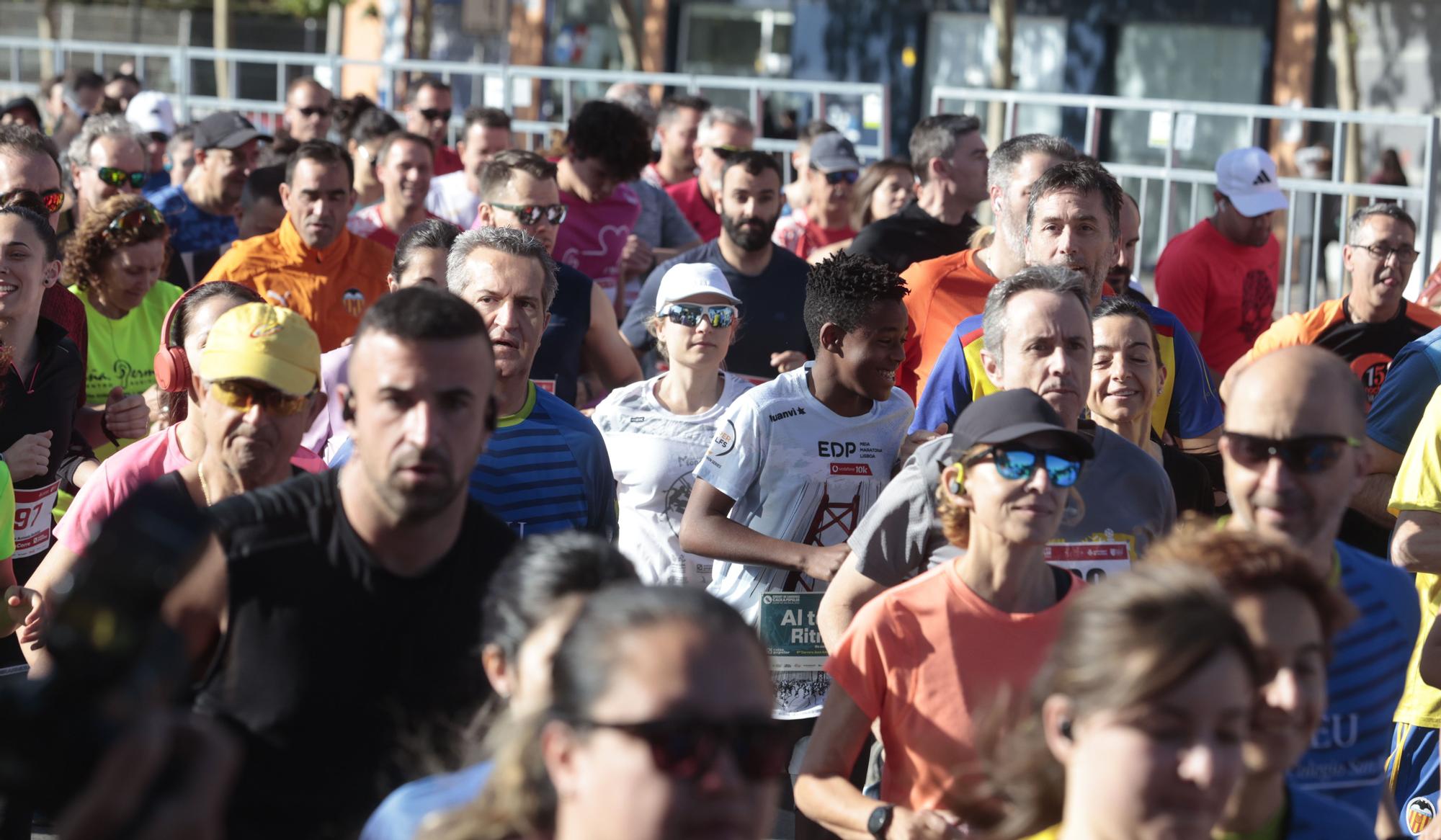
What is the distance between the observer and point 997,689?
132 inches

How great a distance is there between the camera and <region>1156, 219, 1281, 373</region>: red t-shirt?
8.05m

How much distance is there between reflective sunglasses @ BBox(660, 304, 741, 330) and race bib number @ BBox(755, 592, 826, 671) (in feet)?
3.68

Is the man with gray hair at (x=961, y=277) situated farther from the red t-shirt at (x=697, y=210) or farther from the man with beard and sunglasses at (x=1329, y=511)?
the red t-shirt at (x=697, y=210)

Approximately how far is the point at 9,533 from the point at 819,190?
238 inches

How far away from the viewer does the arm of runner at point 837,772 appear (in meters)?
3.38

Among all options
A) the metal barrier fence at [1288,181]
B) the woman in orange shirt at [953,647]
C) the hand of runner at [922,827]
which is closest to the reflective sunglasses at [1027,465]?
the woman in orange shirt at [953,647]

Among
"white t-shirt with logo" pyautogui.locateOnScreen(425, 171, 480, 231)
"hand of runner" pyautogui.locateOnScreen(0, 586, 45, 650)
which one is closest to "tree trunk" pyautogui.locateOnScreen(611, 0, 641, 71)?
"white t-shirt with logo" pyautogui.locateOnScreen(425, 171, 480, 231)

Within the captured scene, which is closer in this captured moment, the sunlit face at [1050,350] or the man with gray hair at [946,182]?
the sunlit face at [1050,350]

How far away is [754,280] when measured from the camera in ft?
24.5

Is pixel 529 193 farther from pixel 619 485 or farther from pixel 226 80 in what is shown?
pixel 226 80

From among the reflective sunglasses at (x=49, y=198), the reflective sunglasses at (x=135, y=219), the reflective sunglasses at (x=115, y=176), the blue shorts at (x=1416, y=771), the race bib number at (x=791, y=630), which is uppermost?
the reflective sunglasses at (x=115, y=176)

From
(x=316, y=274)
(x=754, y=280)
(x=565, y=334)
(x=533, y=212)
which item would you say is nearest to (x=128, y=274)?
(x=316, y=274)

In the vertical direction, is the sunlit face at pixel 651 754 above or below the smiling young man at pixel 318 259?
below

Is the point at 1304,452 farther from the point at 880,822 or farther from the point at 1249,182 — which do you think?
the point at 1249,182
